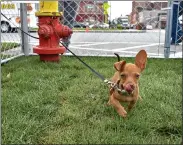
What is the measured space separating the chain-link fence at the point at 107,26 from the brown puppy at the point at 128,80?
7.58 ft

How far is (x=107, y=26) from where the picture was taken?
5.67m

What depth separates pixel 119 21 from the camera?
5746mm

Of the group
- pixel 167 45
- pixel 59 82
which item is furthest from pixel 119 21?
pixel 59 82

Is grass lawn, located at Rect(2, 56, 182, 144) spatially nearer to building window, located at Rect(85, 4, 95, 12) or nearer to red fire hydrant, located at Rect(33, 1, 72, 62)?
red fire hydrant, located at Rect(33, 1, 72, 62)

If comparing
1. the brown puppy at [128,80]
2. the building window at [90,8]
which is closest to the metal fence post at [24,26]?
the building window at [90,8]

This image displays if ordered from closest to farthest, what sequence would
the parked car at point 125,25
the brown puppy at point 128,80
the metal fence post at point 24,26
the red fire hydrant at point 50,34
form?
the brown puppy at point 128,80 < the red fire hydrant at point 50,34 < the metal fence post at point 24,26 < the parked car at point 125,25

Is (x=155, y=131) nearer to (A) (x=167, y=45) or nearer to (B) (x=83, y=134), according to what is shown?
(B) (x=83, y=134)

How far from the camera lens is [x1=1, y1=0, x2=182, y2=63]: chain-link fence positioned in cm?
436

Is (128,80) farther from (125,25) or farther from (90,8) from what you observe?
(125,25)

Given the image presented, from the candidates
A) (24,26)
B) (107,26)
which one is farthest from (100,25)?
(24,26)

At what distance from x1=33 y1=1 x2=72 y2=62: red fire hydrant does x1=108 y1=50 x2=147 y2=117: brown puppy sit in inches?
62.5

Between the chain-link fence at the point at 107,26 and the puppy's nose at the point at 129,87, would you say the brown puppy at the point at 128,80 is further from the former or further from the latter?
the chain-link fence at the point at 107,26

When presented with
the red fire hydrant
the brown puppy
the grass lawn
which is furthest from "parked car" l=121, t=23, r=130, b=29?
the brown puppy

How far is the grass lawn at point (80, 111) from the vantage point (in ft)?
4.83
